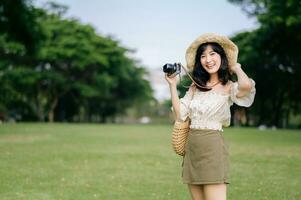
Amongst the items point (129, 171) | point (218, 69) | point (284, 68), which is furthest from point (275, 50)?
point (218, 69)

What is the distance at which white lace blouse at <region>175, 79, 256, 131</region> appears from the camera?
14.3ft

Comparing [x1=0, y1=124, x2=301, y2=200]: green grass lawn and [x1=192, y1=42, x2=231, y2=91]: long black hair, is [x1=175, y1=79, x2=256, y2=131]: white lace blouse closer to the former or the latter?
[x1=192, y1=42, x2=231, y2=91]: long black hair

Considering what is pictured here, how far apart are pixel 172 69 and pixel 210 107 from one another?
450mm

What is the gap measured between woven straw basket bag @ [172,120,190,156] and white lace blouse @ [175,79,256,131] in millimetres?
75

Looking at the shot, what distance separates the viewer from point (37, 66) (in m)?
50.3

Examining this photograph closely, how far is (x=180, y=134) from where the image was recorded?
451cm

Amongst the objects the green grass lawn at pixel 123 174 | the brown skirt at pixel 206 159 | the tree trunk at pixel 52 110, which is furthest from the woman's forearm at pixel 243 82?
the tree trunk at pixel 52 110

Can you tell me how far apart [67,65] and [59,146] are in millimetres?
33147

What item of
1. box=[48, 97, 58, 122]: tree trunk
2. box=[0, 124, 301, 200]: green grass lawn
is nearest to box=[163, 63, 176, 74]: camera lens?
box=[0, 124, 301, 200]: green grass lawn

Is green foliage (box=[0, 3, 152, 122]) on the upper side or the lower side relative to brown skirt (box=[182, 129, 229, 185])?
upper

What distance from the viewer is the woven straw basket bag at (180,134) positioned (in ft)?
14.8

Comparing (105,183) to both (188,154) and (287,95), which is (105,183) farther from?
(287,95)

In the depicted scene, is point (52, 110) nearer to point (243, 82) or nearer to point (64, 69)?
point (64, 69)

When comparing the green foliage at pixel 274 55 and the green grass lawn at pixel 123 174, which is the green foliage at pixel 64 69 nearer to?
the green foliage at pixel 274 55
